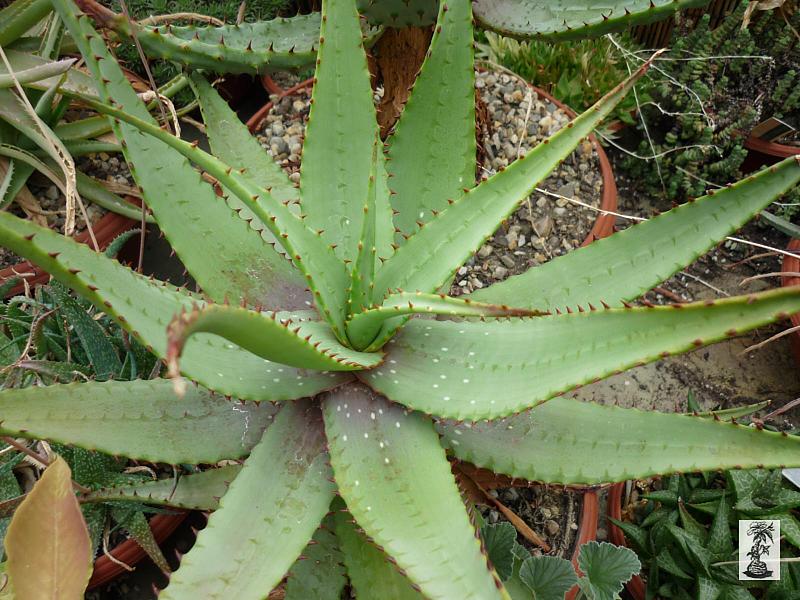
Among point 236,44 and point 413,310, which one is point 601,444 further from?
point 236,44

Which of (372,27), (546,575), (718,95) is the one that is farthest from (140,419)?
(718,95)

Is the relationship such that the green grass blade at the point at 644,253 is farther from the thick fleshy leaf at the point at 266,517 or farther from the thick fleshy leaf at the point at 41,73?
the thick fleshy leaf at the point at 41,73

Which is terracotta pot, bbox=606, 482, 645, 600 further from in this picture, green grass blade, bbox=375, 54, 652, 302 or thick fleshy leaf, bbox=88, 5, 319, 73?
thick fleshy leaf, bbox=88, 5, 319, 73

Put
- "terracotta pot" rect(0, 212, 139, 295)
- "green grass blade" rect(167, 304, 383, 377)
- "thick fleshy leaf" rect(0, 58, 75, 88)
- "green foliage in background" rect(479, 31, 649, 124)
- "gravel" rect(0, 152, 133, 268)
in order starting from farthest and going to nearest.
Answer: "green foliage in background" rect(479, 31, 649, 124)
"gravel" rect(0, 152, 133, 268)
"terracotta pot" rect(0, 212, 139, 295)
"thick fleshy leaf" rect(0, 58, 75, 88)
"green grass blade" rect(167, 304, 383, 377)

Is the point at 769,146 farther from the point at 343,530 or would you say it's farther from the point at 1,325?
the point at 1,325

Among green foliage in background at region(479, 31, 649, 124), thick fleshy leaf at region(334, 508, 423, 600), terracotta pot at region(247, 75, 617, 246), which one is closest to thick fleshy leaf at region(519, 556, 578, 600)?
thick fleshy leaf at region(334, 508, 423, 600)

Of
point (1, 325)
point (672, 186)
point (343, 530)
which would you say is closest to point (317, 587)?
point (343, 530)

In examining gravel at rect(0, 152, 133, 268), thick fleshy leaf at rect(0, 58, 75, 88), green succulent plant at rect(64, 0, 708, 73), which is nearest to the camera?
green succulent plant at rect(64, 0, 708, 73)
